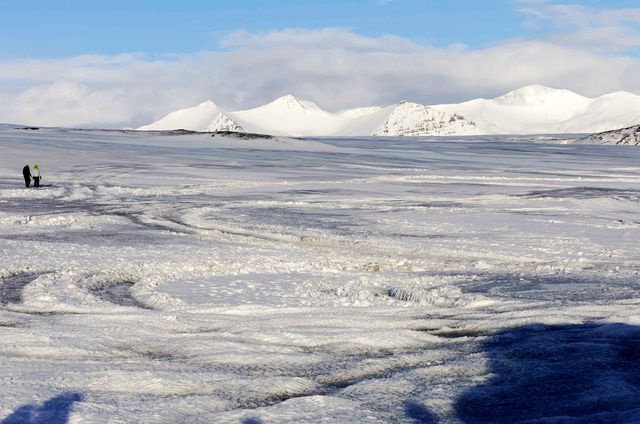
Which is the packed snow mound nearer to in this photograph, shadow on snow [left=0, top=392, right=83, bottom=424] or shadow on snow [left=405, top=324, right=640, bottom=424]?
shadow on snow [left=405, top=324, right=640, bottom=424]

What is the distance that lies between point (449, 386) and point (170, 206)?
2369cm

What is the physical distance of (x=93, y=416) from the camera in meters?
8.25

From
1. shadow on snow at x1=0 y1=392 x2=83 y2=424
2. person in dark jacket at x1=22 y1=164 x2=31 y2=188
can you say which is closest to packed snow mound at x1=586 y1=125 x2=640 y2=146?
person in dark jacket at x1=22 y1=164 x2=31 y2=188

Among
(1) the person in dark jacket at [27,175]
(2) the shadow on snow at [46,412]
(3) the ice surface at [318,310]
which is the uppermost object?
(1) the person in dark jacket at [27,175]

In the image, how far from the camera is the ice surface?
9.04 m

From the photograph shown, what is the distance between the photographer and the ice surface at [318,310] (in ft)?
29.7

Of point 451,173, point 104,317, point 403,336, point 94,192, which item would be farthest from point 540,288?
point 451,173

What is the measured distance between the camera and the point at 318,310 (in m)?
14.4

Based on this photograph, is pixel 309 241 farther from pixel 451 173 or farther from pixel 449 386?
pixel 451 173

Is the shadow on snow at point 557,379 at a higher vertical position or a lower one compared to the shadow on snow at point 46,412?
lower

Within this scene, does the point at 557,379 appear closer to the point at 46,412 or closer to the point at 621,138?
the point at 46,412

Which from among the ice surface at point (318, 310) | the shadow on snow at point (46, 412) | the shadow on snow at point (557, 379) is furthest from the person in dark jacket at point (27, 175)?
the shadow on snow at point (46, 412)

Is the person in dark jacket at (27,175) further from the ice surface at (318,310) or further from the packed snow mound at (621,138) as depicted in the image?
the packed snow mound at (621,138)

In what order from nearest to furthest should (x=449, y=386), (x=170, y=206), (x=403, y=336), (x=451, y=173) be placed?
(x=449, y=386) < (x=403, y=336) < (x=170, y=206) < (x=451, y=173)
